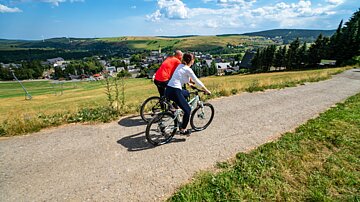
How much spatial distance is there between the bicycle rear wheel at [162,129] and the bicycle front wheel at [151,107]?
1.63m

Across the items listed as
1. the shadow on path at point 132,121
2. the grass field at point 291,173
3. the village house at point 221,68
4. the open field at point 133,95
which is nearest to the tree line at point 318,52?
the open field at point 133,95

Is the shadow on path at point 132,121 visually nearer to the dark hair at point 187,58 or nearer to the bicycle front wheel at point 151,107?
the bicycle front wheel at point 151,107

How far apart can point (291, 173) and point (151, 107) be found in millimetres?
4807

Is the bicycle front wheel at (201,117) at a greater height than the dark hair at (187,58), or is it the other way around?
the dark hair at (187,58)

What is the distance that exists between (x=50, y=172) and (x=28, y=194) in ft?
2.00

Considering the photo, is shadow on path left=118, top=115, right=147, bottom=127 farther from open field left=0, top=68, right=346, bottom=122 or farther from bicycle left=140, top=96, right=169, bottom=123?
open field left=0, top=68, right=346, bottom=122

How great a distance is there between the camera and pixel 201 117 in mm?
6273

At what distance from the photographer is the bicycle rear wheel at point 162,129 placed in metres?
5.04

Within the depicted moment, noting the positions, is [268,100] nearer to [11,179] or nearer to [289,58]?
[11,179]

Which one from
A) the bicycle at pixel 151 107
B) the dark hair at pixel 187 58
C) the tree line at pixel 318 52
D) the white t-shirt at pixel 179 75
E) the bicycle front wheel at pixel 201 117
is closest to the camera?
the white t-shirt at pixel 179 75

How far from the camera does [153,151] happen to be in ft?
15.9

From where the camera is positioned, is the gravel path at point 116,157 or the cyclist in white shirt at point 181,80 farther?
the cyclist in white shirt at point 181,80

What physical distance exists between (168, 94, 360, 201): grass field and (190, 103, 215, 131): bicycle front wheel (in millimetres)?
1822

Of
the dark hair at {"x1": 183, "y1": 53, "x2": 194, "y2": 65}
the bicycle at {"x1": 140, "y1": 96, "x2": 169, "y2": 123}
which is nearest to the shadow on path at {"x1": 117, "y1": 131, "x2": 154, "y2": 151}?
the bicycle at {"x1": 140, "y1": 96, "x2": 169, "y2": 123}
